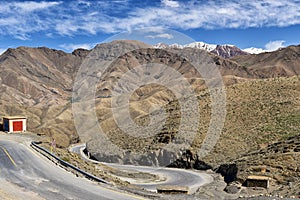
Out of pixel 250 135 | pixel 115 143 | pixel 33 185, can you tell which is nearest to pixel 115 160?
pixel 115 143

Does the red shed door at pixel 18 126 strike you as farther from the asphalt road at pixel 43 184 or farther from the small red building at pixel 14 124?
the asphalt road at pixel 43 184

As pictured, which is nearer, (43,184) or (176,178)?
(43,184)

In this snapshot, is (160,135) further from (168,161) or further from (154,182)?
(154,182)

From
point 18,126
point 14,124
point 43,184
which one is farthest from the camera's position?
point 18,126

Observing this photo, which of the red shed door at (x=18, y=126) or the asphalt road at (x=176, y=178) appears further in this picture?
the red shed door at (x=18, y=126)

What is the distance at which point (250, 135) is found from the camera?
59.1 meters

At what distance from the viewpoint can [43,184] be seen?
19.7 meters

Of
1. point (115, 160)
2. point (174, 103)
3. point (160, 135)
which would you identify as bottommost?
point (115, 160)

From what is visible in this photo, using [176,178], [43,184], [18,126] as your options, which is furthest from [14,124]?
[43,184]

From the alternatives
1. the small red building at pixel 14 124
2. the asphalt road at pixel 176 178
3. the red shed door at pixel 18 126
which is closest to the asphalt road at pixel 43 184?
the asphalt road at pixel 176 178

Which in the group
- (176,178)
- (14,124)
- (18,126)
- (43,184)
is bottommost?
(176,178)

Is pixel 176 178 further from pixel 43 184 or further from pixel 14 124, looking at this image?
pixel 43 184

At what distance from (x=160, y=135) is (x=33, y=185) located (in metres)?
51.8

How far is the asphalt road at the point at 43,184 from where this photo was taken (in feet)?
56.4
